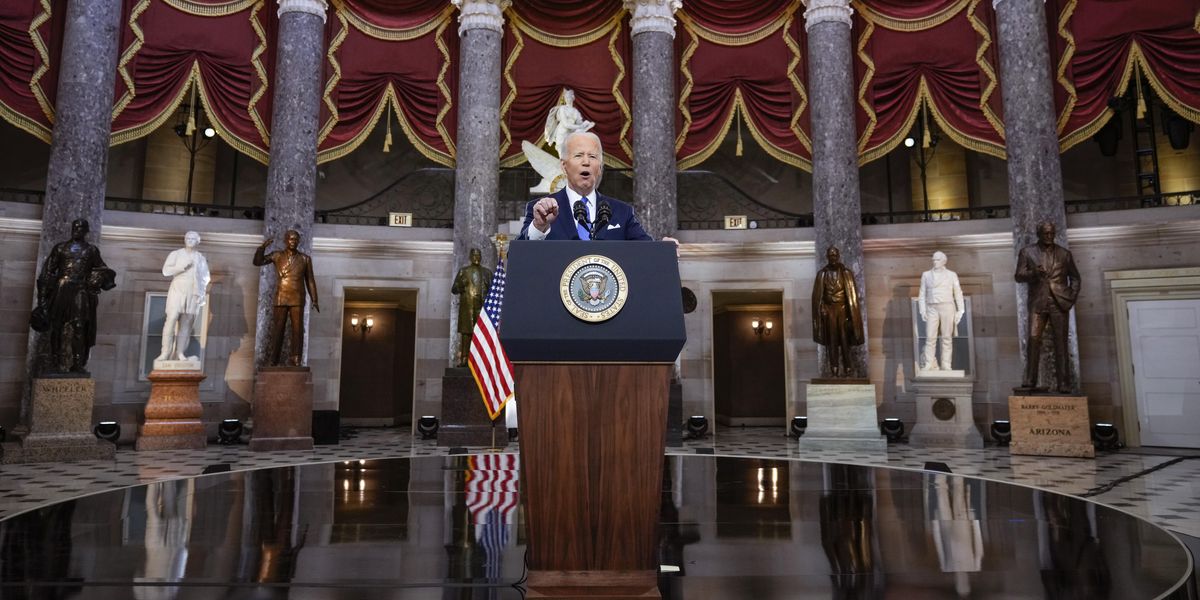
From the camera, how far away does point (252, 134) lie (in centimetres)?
1272

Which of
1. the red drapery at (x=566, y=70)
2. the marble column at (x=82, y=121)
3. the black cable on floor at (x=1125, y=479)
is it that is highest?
the red drapery at (x=566, y=70)

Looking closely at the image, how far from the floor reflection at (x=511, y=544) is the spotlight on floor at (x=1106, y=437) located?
687 cm

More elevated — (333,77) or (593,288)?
(333,77)

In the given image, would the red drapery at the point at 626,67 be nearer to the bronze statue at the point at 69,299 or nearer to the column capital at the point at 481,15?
the column capital at the point at 481,15

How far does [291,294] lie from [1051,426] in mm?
10764

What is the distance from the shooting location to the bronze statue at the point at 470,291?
36.9 feet

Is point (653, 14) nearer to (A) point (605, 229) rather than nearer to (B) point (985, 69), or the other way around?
(B) point (985, 69)

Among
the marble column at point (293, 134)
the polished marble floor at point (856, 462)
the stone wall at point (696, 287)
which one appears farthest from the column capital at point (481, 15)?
the polished marble floor at point (856, 462)

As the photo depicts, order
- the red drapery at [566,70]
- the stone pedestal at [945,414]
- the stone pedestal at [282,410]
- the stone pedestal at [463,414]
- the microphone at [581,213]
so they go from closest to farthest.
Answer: the microphone at [581,213], the stone pedestal at [282,410], the stone pedestal at [463,414], the stone pedestal at [945,414], the red drapery at [566,70]

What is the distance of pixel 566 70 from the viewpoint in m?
13.9

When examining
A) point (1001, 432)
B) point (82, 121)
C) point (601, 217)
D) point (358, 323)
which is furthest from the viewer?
point (358, 323)

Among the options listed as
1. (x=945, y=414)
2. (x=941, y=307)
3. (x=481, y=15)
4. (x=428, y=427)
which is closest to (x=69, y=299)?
(x=428, y=427)

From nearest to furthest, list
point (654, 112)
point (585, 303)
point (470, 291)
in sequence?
point (585, 303), point (470, 291), point (654, 112)

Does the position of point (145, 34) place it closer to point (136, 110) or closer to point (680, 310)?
point (136, 110)
